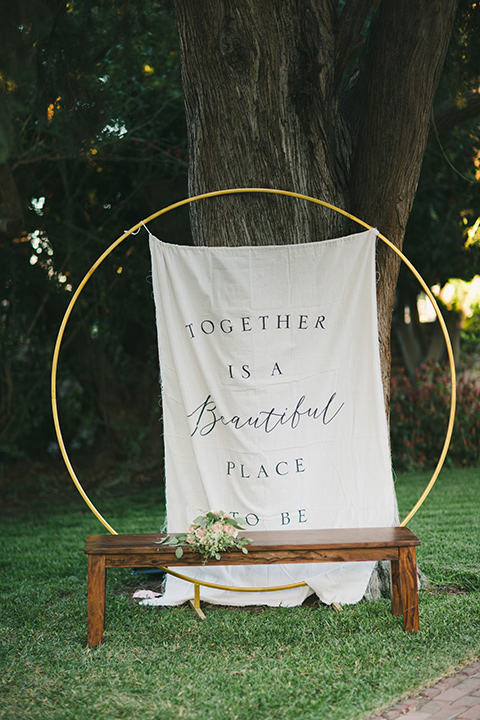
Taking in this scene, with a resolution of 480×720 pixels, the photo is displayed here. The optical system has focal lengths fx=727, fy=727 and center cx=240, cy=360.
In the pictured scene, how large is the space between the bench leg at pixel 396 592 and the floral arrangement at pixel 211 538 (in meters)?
0.82

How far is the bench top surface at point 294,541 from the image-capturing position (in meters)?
3.75

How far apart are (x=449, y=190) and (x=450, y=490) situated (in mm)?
3846

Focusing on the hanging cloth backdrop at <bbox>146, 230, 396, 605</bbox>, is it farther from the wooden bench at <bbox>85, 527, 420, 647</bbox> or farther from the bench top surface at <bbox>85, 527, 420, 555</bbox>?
the wooden bench at <bbox>85, 527, 420, 647</bbox>

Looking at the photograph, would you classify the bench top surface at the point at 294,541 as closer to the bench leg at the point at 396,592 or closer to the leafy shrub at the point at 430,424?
the bench leg at the point at 396,592

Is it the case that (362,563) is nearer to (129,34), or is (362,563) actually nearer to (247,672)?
(247,672)

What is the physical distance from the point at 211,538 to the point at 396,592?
3.60 ft

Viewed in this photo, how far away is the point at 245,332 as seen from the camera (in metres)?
4.53

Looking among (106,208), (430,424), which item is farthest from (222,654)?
(106,208)

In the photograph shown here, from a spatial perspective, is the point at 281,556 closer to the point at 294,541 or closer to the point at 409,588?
the point at 294,541

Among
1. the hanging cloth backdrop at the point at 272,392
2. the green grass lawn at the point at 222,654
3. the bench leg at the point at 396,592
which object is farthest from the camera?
the hanging cloth backdrop at the point at 272,392

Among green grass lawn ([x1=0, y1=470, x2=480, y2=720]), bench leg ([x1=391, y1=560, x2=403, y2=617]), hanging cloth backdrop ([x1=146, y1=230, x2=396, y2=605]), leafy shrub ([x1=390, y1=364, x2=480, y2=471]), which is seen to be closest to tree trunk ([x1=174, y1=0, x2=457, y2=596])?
hanging cloth backdrop ([x1=146, y1=230, x2=396, y2=605])

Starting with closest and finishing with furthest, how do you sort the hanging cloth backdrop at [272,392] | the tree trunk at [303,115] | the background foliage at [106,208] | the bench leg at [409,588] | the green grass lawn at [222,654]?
the green grass lawn at [222,654]
the bench leg at [409,588]
the tree trunk at [303,115]
the hanging cloth backdrop at [272,392]
the background foliage at [106,208]

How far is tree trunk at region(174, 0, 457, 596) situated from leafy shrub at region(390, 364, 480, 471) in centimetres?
505

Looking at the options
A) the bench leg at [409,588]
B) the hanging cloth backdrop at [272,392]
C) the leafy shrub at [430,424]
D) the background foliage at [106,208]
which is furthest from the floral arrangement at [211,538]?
the leafy shrub at [430,424]
